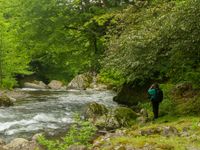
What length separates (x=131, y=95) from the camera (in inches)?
1086

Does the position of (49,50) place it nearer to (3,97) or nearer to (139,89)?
(3,97)

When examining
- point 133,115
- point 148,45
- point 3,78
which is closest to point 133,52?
point 148,45

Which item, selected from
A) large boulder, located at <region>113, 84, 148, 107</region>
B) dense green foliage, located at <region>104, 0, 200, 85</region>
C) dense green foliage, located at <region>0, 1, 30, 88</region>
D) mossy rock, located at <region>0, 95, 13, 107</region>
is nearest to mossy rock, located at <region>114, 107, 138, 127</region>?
dense green foliage, located at <region>104, 0, 200, 85</region>

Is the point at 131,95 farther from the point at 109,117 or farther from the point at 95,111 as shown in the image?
the point at 109,117

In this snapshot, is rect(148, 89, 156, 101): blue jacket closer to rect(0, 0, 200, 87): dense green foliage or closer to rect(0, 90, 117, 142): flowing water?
rect(0, 0, 200, 87): dense green foliage

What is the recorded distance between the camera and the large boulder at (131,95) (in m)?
26.8

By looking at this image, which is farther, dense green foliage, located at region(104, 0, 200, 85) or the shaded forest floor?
dense green foliage, located at region(104, 0, 200, 85)

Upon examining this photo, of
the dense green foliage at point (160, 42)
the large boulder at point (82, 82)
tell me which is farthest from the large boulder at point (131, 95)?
the large boulder at point (82, 82)

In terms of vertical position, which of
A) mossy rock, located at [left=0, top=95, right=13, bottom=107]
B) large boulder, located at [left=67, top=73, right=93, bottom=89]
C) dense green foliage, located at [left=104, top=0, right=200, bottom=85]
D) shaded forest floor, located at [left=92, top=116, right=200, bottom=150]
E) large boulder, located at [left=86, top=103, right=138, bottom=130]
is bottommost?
large boulder, located at [left=67, top=73, right=93, bottom=89]

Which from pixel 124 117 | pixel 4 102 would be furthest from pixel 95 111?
pixel 4 102

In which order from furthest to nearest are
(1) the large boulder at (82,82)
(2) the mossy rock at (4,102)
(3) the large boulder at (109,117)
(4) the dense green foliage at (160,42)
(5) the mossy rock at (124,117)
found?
(1) the large boulder at (82,82) < (2) the mossy rock at (4,102) < (5) the mossy rock at (124,117) < (3) the large boulder at (109,117) < (4) the dense green foliage at (160,42)

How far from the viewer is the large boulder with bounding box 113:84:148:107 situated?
26.8 metres

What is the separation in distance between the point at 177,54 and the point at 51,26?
41.4 ft

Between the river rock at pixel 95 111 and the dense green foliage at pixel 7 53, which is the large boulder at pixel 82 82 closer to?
the dense green foliage at pixel 7 53
